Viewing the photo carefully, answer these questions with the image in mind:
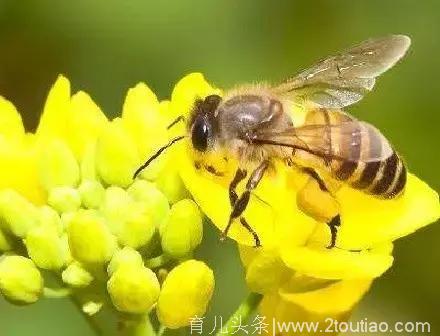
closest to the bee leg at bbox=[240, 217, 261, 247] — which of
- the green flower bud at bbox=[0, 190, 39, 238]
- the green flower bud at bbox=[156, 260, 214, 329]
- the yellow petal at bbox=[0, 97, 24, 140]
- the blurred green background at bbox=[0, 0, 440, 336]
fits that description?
the green flower bud at bbox=[156, 260, 214, 329]

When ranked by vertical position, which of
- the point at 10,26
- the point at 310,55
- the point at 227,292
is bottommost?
the point at 227,292

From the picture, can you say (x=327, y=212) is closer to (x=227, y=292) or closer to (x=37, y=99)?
(x=227, y=292)

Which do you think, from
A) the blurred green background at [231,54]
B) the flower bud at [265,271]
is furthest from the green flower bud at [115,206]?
the blurred green background at [231,54]

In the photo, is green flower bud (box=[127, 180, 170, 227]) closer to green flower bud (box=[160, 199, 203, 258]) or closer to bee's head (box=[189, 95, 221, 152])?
green flower bud (box=[160, 199, 203, 258])

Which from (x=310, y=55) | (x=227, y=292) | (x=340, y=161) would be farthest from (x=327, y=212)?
(x=310, y=55)

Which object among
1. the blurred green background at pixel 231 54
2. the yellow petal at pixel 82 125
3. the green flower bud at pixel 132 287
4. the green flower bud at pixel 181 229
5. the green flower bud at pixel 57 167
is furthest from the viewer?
the blurred green background at pixel 231 54

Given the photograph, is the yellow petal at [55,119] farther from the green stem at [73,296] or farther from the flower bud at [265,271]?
the flower bud at [265,271]

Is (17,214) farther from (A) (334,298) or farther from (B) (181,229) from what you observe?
(A) (334,298)
